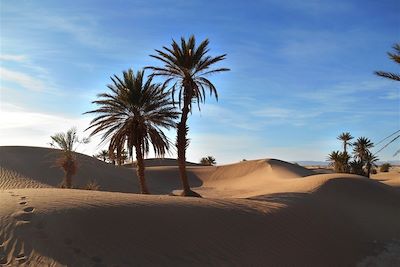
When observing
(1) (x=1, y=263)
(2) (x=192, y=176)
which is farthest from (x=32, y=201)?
(2) (x=192, y=176)

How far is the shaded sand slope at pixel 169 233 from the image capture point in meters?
10.0

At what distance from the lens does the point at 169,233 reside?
38.6 ft

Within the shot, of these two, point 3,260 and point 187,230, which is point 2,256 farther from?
point 187,230

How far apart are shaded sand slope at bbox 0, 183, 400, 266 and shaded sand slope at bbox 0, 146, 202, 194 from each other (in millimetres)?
20627

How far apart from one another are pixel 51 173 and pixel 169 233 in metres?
28.7

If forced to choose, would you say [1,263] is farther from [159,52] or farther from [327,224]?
[159,52]

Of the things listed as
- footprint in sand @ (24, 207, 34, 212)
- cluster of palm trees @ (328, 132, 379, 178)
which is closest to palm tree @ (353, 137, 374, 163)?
cluster of palm trees @ (328, 132, 379, 178)

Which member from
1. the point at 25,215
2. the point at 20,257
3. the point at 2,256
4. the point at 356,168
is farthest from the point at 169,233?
the point at 356,168

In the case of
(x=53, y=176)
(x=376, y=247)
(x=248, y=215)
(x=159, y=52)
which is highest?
(x=159, y=52)

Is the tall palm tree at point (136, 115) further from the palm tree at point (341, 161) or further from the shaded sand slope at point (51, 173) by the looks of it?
the palm tree at point (341, 161)

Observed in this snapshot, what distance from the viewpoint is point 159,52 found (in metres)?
25.3

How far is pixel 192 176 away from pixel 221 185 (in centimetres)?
520

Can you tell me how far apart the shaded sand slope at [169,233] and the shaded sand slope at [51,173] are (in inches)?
812

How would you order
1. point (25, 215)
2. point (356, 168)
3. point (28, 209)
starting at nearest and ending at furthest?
point (25, 215)
point (28, 209)
point (356, 168)
